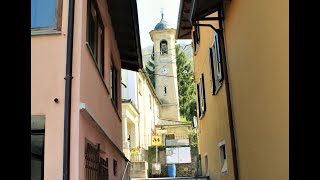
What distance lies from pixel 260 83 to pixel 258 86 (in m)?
0.14

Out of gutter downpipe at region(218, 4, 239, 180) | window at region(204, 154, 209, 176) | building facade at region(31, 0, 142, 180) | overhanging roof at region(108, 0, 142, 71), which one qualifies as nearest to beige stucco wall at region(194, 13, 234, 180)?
window at region(204, 154, 209, 176)

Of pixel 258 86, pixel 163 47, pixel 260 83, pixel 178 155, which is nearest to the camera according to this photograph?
pixel 260 83

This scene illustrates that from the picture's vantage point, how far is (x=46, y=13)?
616cm

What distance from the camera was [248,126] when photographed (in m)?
6.89

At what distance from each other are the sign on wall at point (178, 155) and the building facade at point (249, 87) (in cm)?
1121

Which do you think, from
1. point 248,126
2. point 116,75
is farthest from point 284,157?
point 116,75

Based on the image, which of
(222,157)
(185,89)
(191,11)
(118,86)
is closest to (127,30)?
(118,86)

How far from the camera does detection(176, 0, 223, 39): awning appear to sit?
8686mm

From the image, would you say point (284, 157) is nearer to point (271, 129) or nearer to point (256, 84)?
point (271, 129)

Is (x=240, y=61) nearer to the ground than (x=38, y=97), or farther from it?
farther from it

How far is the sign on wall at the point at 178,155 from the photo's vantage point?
2283cm

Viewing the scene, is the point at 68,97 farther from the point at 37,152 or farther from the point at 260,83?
the point at 260,83
